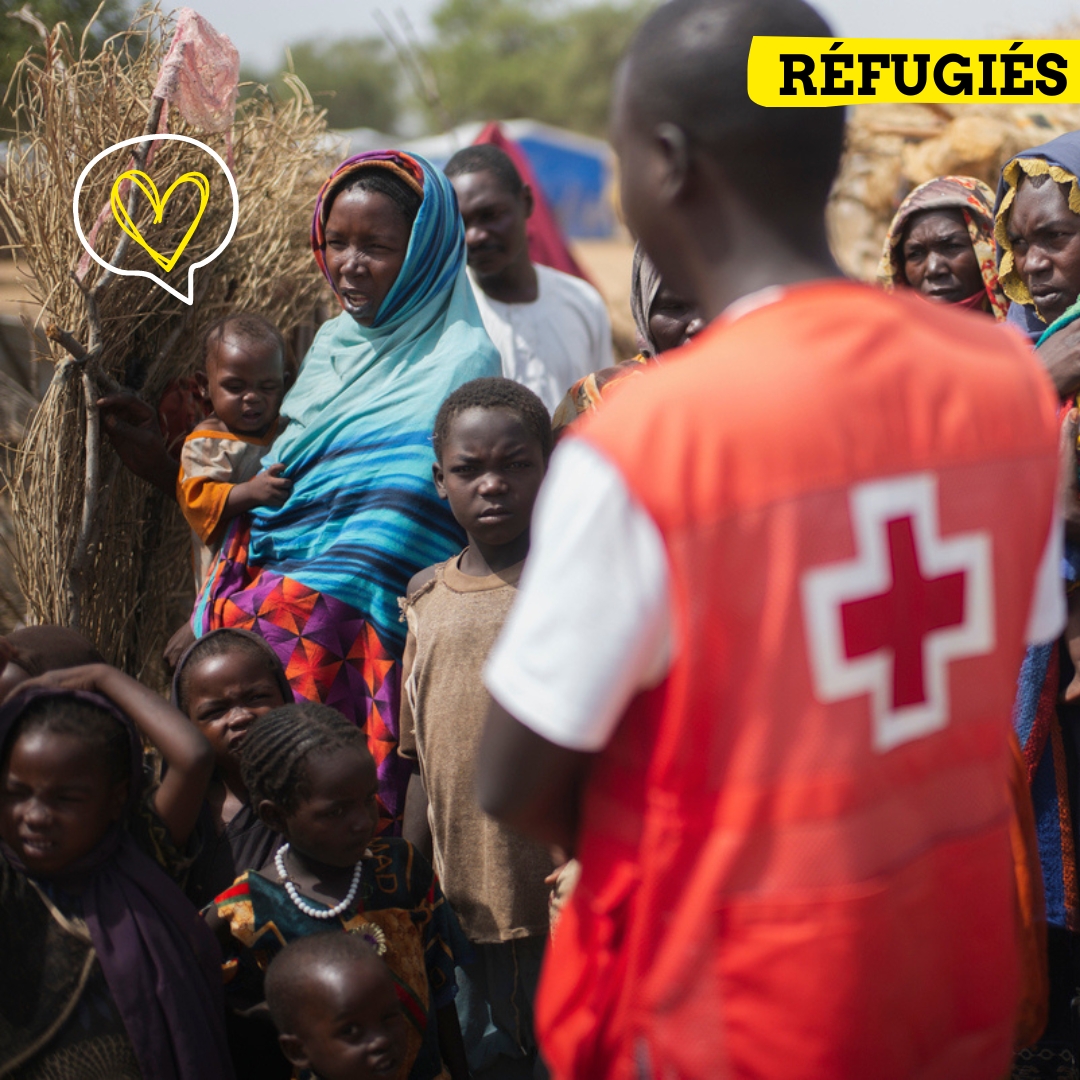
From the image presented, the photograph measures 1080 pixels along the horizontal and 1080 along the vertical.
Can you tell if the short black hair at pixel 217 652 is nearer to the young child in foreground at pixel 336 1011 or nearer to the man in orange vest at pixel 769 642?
the young child in foreground at pixel 336 1011

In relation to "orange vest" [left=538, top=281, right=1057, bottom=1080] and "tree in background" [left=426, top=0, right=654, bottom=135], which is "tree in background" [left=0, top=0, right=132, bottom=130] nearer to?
"orange vest" [left=538, top=281, right=1057, bottom=1080]

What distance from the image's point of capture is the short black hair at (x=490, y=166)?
15.1ft

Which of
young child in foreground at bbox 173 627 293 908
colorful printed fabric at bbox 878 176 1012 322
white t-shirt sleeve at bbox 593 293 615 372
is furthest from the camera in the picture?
white t-shirt sleeve at bbox 593 293 615 372

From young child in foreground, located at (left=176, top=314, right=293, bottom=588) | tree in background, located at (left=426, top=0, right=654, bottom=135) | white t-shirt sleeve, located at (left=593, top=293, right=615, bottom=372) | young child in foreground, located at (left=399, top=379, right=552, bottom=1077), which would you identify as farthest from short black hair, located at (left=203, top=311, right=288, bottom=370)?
tree in background, located at (left=426, top=0, right=654, bottom=135)

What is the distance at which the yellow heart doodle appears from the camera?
332 centimetres

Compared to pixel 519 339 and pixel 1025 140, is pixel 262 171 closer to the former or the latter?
pixel 519 339

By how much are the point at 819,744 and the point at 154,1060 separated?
1.47 m

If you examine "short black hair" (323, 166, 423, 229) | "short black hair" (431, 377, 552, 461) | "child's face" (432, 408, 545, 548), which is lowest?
"child's face" (432, 408, 545, 548)

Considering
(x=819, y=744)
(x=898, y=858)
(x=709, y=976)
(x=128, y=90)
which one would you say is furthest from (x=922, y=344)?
(x=128, y=90)

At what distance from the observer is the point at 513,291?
4.73 meters

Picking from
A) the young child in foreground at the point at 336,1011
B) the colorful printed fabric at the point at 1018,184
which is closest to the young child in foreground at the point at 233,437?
the young child in foreground at the point at 336,1011

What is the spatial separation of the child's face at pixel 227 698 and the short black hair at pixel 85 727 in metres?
0.53

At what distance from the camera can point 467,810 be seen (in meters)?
2.64

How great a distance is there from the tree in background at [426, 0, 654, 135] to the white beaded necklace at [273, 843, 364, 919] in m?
39.6
